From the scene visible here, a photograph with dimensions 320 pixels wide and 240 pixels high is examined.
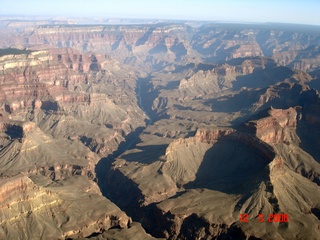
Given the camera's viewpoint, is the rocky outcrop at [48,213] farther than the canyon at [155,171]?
No

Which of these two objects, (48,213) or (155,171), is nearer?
→ (48,213)
